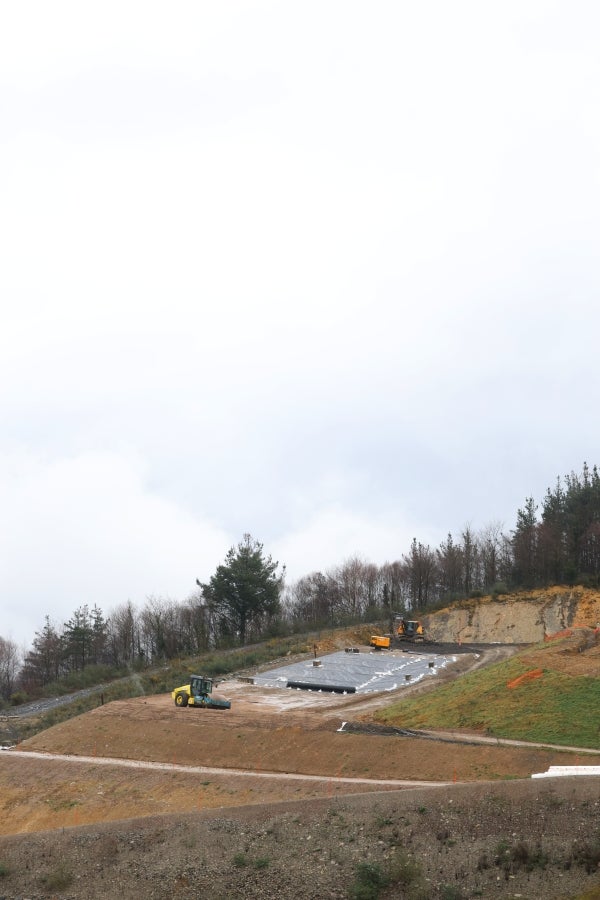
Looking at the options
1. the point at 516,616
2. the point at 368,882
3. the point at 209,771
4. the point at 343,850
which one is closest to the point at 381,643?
the point at 516,616

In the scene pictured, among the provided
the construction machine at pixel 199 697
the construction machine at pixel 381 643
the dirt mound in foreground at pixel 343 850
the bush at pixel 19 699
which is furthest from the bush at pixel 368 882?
the bush at pixel 19 699

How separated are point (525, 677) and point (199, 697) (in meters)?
16.6

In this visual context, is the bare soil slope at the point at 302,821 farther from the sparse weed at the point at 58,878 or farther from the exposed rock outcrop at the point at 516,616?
the exposed rock outcrop at the point at 516,616

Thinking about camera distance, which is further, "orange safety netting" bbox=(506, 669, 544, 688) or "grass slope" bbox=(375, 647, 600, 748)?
"orange safety netting" bbox=(506, 669, 544, 688)

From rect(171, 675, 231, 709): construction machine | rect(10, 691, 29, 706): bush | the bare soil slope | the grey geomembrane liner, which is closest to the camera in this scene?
the bare soil slope

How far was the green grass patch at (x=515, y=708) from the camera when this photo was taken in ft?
104

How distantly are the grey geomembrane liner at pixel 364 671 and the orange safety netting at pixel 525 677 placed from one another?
11779mm

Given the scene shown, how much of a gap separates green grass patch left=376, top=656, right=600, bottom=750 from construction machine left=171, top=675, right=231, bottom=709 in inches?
347

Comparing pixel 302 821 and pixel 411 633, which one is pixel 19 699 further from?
pixel 302 821

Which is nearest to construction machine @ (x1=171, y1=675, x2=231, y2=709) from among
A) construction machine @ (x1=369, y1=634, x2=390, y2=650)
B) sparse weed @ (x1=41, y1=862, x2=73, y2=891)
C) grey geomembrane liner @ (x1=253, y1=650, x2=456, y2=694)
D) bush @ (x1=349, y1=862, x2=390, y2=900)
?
grey geomembrane liner @ (x1=253, y1=650, x2=456, y2=694)

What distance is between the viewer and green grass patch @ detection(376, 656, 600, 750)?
31.8m

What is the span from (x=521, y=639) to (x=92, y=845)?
52.3 m

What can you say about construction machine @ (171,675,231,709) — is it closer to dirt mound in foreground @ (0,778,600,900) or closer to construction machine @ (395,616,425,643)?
dirt mound in foreground @ (0,778,600,900)

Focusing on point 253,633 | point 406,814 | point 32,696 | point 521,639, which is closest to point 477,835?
point 406,814
